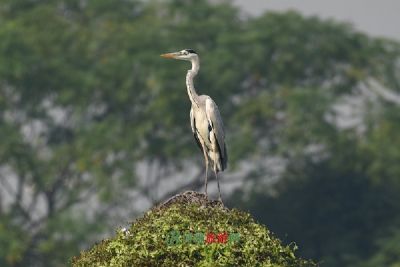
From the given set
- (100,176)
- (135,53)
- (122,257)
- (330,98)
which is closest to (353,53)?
(330,98)

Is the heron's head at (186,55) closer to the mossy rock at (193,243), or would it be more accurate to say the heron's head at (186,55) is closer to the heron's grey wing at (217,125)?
the heron's grey wing at (217,125)

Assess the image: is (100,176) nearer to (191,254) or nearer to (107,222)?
(107,222)

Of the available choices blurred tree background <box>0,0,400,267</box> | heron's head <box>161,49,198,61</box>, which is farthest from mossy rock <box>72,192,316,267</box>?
blurred tree background <box>0,0,400,267</box>

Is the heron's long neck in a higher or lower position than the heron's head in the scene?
lower

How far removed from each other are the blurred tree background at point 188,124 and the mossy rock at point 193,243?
26826mm

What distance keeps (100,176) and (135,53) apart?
5.16 meters

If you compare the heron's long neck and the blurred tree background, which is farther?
the blurred tree background

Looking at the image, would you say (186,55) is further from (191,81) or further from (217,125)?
(217,125)

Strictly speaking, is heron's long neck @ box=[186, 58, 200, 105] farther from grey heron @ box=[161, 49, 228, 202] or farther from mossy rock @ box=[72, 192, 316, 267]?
mossy rock @ box=[72, 192, 316, 267]

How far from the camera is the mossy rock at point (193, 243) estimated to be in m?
12.9

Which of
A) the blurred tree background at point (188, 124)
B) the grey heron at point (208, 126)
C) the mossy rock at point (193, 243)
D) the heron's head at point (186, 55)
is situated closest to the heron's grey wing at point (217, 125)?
the grey heron at point (208, 126)

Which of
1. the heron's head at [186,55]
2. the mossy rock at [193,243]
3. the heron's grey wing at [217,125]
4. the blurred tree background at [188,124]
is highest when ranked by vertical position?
the blurred tree background at [188,124]

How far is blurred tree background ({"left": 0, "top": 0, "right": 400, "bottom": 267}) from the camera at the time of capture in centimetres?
4197

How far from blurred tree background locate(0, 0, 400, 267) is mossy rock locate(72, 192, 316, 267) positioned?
26.8m
